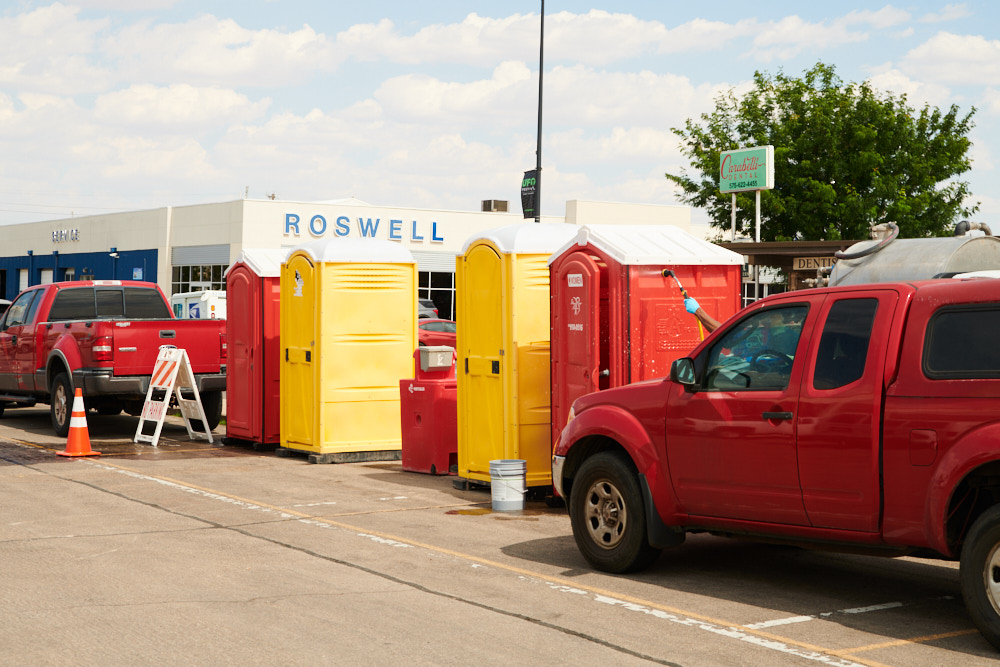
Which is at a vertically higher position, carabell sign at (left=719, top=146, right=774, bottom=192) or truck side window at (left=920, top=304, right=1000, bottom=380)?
carabell sign at (left=719, top=146, right=774, bottom=192)

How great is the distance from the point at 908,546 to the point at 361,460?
8.79m

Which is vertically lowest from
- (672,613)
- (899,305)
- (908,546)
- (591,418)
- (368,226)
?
(672,613)

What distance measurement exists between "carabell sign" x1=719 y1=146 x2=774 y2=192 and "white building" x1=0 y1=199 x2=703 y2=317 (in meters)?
19.6

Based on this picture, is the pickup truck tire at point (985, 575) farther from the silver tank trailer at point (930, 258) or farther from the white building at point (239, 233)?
the white building at point (239, 233)

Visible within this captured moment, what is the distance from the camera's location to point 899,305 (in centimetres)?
634

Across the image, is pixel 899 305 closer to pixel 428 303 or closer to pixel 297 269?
pixel 297 269

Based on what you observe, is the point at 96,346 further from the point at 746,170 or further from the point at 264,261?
the point at 746,170

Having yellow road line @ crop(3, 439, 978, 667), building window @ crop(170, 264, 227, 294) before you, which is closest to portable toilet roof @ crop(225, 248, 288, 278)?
yellow road line @ crop(3, 439, 978, 667)

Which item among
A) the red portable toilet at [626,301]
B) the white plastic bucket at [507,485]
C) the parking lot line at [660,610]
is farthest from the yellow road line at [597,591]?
the red portable toilet at [626,301]

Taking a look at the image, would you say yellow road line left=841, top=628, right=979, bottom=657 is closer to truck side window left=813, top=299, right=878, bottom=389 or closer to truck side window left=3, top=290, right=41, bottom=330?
truck side window left=813, top=299, right=878, bottom=389

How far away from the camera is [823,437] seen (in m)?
Answer: 6.48

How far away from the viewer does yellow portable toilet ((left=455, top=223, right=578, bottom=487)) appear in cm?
1095

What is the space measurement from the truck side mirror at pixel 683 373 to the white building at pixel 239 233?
36.2 meters

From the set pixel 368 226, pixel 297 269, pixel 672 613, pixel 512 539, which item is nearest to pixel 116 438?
pixel 297 269
